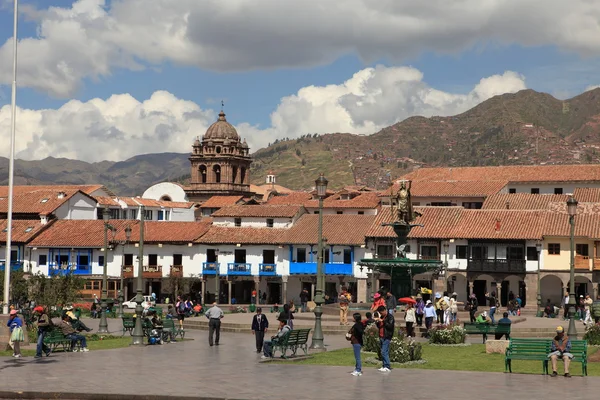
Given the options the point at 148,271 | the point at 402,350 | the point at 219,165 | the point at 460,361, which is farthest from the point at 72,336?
the point at 219,165

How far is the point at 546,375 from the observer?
2197cm

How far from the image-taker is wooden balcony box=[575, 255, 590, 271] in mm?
63184

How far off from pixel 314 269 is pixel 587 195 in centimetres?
2083

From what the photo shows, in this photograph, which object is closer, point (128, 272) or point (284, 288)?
point (284, 288)

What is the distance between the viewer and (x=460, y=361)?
2530 centimetres

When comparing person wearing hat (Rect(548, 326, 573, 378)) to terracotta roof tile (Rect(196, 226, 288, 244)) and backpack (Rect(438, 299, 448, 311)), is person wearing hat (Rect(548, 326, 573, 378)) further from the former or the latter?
terracotta roof tile (Rect(196, 226, 288, 244))

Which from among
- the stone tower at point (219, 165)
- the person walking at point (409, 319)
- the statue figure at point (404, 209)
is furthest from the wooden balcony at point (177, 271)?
the person walking at point (409, 319)

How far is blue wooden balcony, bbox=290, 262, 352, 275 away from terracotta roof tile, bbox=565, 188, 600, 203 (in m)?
17.7

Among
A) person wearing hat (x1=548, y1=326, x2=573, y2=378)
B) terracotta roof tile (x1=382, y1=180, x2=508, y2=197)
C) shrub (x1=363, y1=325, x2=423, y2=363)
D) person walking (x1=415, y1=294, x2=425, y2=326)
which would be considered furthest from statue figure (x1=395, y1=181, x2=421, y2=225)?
terracotta roof tile (x1=382, y1=180, x2=508, y2=197)

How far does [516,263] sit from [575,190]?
47.2 feet

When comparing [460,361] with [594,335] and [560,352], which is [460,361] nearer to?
[560,352]

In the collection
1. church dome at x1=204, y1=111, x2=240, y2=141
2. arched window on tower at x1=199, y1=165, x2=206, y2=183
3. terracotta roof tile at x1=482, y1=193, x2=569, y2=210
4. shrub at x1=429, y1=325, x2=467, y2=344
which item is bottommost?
shrub at x1=429, y1=325, x2=467, y2=344

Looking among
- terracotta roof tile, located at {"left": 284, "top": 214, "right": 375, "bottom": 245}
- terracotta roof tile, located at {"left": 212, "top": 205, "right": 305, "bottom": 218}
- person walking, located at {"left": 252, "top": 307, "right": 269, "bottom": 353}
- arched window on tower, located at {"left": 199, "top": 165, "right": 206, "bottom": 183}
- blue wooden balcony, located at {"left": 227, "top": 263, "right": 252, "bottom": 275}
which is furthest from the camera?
arched window on tower, located at {"left": 199, "top": 165, "right": 206, "bottom": 183}

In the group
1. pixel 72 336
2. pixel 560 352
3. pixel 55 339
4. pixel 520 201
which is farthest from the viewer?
pixel 520 201
